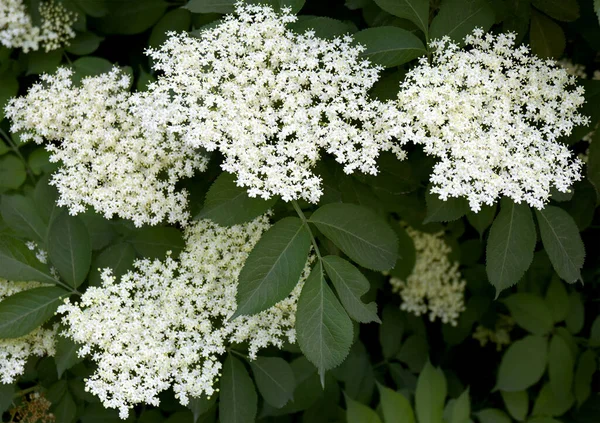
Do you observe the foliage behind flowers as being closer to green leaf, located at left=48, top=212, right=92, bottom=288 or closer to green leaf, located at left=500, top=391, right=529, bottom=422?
green leaf, located at left=48, top=212, right=92, bottom=288

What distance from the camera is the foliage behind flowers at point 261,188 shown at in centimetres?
183

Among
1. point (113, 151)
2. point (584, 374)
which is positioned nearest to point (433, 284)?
point (584, 374)

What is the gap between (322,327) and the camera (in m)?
1.83

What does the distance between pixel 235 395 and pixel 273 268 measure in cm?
55

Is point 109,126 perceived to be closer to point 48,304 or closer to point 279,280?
point 48,304

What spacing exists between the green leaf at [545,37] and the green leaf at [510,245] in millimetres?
676

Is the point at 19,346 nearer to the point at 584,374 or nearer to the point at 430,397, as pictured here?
the point at 430,397

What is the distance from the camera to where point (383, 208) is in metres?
2.43

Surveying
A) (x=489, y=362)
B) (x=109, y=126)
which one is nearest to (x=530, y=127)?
(x=109, y=126)

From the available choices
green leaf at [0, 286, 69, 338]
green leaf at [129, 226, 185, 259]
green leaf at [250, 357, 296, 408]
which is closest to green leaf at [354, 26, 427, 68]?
green leaf at [129, 226, 185, 259]

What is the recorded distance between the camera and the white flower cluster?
2615mm

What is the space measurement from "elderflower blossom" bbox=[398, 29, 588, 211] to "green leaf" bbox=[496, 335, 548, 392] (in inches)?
48.5

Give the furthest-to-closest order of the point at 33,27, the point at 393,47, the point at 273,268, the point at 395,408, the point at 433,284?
1. the point at 433,284
2. the point at 33,27
3. the point at 395,408
4. the point at 393,47
5. the point at 273,268

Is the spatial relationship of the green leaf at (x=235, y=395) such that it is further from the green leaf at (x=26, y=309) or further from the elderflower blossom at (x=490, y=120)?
the elderflower blossom at (x=490, y=120)
